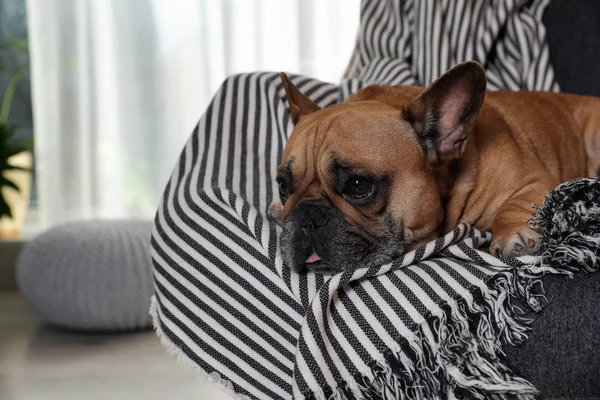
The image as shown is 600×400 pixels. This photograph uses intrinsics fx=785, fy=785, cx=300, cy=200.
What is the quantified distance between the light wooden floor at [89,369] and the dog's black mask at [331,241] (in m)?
1.01

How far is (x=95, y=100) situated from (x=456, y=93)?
272cm

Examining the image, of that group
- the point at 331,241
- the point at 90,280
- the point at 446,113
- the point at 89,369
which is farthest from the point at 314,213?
the point at 90,280

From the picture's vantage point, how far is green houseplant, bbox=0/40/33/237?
3.61 meters

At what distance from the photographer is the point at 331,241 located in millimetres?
1368

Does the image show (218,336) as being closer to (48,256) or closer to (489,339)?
(489,339)

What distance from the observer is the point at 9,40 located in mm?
4082

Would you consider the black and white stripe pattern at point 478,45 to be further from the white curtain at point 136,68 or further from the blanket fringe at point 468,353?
the white curtain at point 136,68

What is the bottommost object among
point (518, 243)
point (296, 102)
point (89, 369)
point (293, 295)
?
point (89, 369)

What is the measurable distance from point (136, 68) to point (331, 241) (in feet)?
8.75

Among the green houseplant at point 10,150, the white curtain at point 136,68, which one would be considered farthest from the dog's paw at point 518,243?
the green houseplant at point 10,150

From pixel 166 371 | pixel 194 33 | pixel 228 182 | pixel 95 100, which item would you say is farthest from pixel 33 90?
pixel 228 182

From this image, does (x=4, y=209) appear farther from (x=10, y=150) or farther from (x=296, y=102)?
(x=296, y=102)

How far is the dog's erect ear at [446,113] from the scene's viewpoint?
55.7 inches

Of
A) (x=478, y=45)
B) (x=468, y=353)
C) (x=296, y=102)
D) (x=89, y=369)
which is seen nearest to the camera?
(x=468, y=353)
